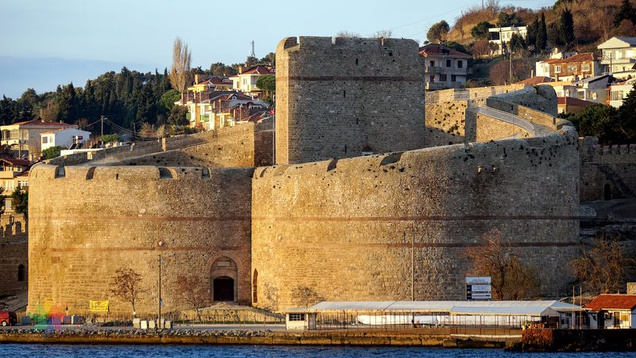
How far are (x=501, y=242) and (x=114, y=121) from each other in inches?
2587

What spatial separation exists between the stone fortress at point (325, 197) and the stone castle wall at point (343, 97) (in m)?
0.05

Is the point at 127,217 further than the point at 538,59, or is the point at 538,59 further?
the point at 538,59

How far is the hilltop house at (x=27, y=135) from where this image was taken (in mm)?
117562

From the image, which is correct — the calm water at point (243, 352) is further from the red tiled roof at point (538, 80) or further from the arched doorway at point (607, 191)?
the red tiled roof at point (538, 80)

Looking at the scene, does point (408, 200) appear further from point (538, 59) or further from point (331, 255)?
point (538, 59)

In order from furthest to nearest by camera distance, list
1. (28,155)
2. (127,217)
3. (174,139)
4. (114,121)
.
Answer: (114,121) → (28,155) → (174,139) → (127,217)

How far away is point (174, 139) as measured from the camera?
7262 cm

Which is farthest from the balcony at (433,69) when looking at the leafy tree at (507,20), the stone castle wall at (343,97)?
the stone castle wall at (343,97)

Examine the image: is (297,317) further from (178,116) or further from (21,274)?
(178,116)

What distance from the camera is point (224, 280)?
6662 cm

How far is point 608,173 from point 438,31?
222 ft

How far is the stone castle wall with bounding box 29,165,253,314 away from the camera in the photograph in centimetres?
6569

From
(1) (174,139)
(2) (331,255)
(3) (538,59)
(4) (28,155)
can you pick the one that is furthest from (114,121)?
(2) (331,255)

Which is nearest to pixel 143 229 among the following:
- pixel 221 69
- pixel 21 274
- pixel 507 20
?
pixel 21 274
